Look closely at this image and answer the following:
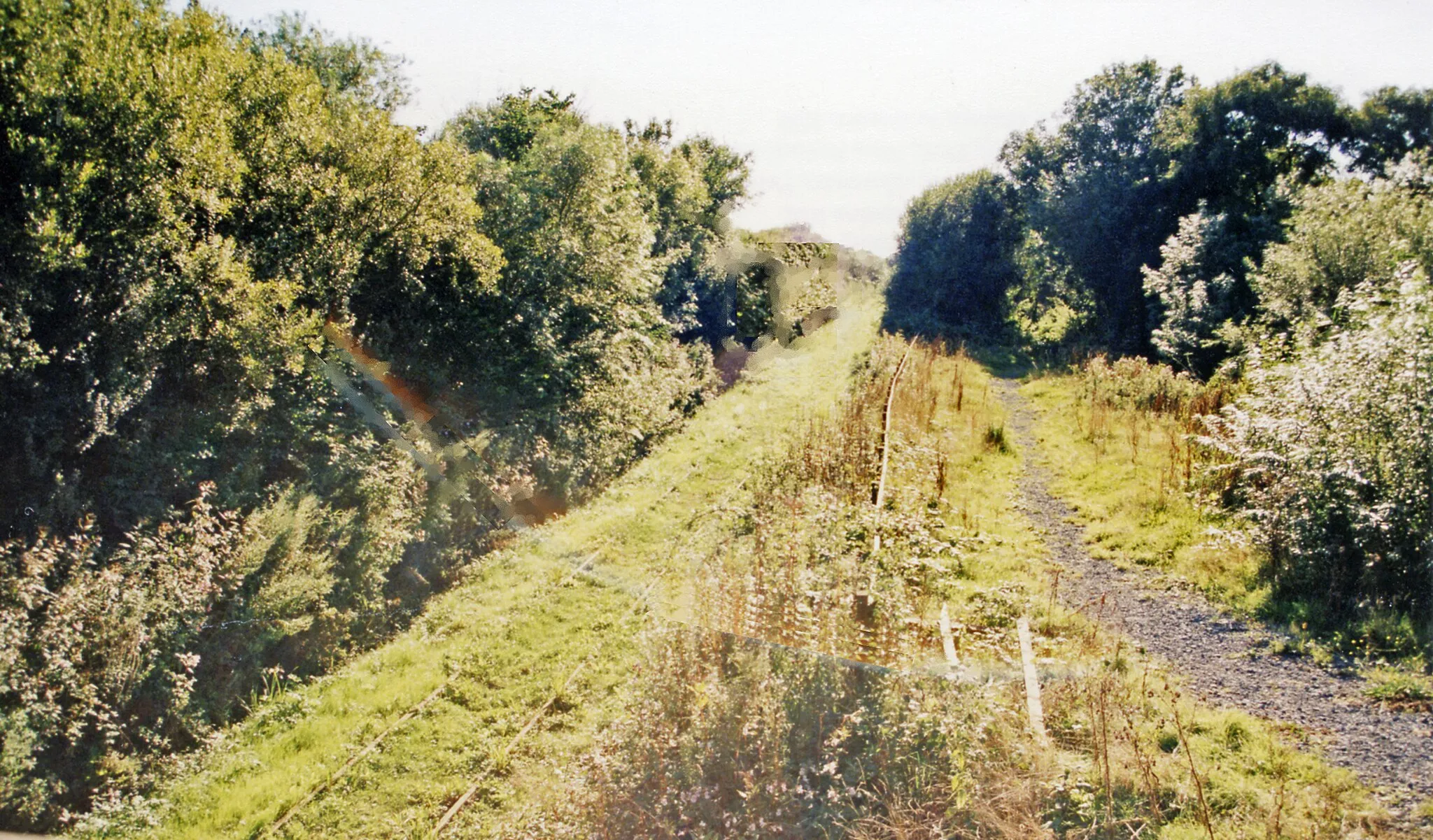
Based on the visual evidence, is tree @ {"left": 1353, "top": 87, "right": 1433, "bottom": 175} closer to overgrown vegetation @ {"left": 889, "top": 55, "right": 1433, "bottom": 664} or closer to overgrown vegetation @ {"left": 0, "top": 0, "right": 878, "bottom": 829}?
overgrown vegetation @ {"left": 889, "top": 55, "right": 1433, "bottom": 664}

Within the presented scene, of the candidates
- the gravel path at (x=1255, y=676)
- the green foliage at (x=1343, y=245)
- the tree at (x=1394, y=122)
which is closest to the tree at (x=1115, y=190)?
the tree at (x=1394, y=122)

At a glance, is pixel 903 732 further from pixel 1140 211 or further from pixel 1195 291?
pixel 1140 211

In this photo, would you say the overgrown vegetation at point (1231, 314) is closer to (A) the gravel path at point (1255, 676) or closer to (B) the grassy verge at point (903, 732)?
(A) the gravel path at point (1255, 676)

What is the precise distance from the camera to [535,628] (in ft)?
32.2

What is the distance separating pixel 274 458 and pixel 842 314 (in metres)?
36.5

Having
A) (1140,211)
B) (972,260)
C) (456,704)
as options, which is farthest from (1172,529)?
(972,260)

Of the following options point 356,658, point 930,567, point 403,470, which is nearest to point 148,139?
point 403,470

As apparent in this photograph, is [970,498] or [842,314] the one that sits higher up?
[842,314]

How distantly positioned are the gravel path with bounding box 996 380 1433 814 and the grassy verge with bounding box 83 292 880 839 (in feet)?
18.1

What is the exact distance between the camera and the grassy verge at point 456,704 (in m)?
6.65

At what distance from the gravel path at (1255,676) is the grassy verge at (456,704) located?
5.53 m

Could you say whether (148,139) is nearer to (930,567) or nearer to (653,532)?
(653,532)

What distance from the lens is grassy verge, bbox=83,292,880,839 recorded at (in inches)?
262

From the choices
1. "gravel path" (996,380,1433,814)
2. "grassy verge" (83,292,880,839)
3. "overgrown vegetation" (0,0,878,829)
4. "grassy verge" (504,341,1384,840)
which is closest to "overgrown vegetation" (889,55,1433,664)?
"gravel path" (996,380,1433,814)
